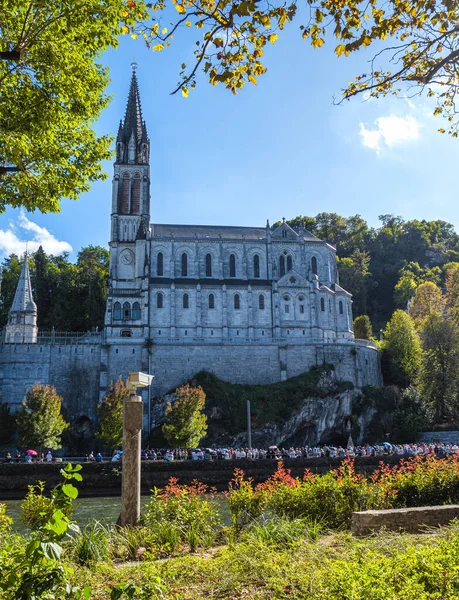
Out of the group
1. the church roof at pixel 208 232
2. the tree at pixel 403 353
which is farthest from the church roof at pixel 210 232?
the tree at pixel 403 353

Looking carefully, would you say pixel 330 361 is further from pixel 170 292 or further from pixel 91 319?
pixel 91 319

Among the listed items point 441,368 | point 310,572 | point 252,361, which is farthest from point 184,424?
point 310,572

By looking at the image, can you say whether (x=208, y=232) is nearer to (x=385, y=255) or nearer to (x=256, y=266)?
(x=256, y=266)

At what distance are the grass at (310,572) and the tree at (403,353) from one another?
53155 millimetres

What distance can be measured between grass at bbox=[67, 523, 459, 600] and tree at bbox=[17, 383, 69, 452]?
35.5 metres

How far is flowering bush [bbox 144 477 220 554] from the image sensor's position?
416 inches

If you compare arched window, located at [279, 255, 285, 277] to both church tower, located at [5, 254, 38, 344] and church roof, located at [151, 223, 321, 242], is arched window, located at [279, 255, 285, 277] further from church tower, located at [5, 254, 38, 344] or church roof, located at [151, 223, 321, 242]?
church tower, located at [5, 254, 38, 344]

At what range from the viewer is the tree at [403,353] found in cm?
6066

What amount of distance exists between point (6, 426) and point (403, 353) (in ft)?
127

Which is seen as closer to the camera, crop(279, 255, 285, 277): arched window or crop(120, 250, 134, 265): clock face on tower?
crop(120, 250, 134, 265): clock face on tower

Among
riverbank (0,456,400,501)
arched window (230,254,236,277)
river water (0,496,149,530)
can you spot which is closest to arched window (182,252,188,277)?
arched window (230,254,236,277)

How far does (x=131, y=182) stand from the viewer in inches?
2670

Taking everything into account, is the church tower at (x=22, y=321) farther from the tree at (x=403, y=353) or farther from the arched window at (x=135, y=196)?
the tree at (x=403, y=353)

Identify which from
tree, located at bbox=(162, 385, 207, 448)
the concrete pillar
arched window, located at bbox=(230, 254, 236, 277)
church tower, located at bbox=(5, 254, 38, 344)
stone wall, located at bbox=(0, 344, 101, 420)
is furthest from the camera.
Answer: arched window, located at bbox=(230, 254, 236, 277)
